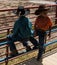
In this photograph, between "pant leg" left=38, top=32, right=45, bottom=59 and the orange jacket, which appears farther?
"pant leg" left=38, top=32, right=45, bottom=59

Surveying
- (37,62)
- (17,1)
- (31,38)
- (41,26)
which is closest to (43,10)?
(41,26)

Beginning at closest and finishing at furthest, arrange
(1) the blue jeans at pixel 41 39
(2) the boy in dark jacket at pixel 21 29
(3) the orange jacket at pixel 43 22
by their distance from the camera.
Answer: (2) the boy in dark jacket at pixel 21 29 < (3) the orange jacket at pixel 43 22 < (1) the blue jeans at pixel 41 39

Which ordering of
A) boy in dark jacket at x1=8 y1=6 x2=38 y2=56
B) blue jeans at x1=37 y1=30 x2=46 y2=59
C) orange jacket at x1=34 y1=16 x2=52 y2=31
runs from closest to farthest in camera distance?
boy in dark jacket at x1=8 y1=6 x2=38 y2=56
orange jacket at x1=34 y1=16 x2=52 y2=31
blue jeans at x1=37 y1=30 x2=46 y2=59

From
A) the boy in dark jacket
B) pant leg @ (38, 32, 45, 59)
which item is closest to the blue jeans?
pant leg @ (38, 32, 45, 59)

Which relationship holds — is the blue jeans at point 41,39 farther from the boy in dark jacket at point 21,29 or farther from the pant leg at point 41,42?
the boy in dark jacket at point 21,29

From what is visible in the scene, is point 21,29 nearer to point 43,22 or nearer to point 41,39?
point 43,22

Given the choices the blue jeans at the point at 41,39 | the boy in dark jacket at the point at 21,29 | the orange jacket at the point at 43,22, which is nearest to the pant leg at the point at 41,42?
the blue jeans at the point at 41,39

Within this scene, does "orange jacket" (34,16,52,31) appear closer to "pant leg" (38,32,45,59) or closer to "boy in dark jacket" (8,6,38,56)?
"pant leg" (38,32,45,59)

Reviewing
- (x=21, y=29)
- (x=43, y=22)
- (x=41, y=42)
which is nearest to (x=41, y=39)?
(x=41, y=42)

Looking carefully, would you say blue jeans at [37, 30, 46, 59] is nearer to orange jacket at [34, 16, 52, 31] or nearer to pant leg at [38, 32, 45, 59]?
pant leg at [38, 32, 45, 59]

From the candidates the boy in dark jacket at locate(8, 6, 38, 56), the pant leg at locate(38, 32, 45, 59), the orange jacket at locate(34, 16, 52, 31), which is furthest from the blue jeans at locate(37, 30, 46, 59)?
the boy in dark jacket at locate(8, 6, 38, 56)

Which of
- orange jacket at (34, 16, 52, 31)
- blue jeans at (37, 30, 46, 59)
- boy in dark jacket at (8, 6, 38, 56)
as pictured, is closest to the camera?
boy in dark jacket at (8, 6, 38, 56)

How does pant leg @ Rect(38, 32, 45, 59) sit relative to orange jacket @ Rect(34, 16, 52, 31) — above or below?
below

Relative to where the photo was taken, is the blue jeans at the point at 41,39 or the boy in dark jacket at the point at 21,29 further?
the blue jeans at the point at 41,39
